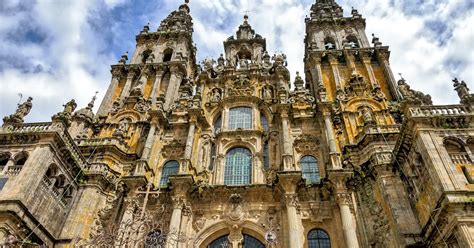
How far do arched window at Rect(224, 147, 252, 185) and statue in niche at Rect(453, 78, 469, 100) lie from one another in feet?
35.8

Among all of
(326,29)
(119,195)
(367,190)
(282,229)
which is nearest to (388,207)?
(367,190)

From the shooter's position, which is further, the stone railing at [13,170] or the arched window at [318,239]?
the arched window at [318,239]

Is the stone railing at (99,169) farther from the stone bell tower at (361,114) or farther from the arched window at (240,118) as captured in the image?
the stone bell tower at (361,114)

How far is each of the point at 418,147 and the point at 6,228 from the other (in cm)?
1591

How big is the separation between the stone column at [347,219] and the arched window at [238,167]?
206 inches

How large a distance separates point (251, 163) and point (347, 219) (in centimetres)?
647

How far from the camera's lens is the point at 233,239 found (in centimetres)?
1736

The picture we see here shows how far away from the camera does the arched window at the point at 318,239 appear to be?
16.9 m

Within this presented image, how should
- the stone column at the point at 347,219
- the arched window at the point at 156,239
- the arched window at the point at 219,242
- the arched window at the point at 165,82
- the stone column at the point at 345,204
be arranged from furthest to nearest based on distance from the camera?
the arched window at the point at 165,82 < the arched window at the point at 219,242 < the stone column at the point at 345,204 < the stone column at the point at 347,219 < the arched window at the point at 156,239

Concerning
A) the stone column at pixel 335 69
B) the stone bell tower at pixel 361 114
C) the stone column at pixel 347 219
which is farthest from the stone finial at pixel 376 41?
the stone column at pixel 347 219

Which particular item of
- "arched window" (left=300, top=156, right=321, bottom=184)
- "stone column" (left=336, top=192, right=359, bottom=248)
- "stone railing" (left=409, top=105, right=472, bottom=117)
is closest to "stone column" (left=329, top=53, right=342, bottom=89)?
"arched window" (left=300, top=156, right=321, bottom=184)

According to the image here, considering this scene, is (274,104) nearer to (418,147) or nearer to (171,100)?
(171,100)

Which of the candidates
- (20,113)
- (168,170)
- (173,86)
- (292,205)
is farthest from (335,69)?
(20,113)

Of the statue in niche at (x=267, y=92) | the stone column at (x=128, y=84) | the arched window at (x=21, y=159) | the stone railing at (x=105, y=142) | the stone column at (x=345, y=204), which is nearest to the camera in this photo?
the stone column at (x=345, y=204)
